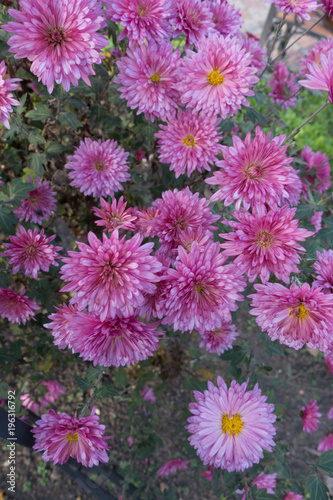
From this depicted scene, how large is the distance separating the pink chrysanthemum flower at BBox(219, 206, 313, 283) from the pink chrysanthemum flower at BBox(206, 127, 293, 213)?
0.16 ft

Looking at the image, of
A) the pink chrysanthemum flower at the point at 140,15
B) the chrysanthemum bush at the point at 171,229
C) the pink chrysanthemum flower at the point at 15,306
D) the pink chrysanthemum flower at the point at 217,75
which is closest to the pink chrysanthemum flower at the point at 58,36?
the chrysanthemum bush at the point at 171,229

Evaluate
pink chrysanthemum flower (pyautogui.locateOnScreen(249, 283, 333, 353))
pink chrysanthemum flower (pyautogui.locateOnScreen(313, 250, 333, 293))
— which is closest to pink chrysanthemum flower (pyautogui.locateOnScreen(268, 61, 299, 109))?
pink chrysanthemum flower (pyautogui.locateOnScreen(313, 250, 333, 293))

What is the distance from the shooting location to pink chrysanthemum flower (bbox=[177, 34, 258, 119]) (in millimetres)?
992

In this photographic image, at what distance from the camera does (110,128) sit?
1512mm

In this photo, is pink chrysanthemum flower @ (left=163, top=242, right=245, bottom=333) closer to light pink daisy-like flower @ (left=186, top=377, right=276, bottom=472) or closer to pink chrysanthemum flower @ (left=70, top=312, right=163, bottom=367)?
pink chrysanthemum flower @ (left=70, top=312, right=163, bottom=367)

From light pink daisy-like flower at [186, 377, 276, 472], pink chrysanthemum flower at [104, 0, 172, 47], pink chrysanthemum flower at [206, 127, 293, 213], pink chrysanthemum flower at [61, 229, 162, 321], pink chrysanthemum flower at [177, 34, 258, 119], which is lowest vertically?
light pink daisy-like flower at [186, 377, 276, 472]

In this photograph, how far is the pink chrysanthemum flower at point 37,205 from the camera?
4.34 feet

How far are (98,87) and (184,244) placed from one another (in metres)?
0.81

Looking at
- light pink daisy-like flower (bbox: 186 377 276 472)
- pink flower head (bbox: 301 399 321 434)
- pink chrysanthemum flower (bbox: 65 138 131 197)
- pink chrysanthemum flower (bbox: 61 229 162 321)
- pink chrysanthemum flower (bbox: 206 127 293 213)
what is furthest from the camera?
pink flower head (bbox: 301 399 321 434)

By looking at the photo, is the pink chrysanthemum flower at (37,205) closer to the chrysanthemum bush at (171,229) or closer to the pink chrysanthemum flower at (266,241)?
the chrysanthemum bush at (171,229)

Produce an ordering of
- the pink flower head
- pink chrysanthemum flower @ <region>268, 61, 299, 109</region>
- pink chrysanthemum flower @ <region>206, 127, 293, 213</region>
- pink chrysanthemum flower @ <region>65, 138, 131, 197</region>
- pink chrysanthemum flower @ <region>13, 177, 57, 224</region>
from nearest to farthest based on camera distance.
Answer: pink chrysanthemum flower @ <region>206, 127, 293, 213</region> → pink chrysanthemum flower @ <region>65, 138, 131, 197</region> → pink chrysanthemum flower @ <region>13, 177, 57, 224</region> → the pink flower head → pink chrysanthemum flower @ <region>268, 61, 299, 109</region>

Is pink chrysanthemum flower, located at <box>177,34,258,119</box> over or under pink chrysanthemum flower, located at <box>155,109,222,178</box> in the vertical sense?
over

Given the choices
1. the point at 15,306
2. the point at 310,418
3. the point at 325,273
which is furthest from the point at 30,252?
the point at 310,418

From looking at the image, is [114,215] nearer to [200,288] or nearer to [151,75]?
[200,288]
